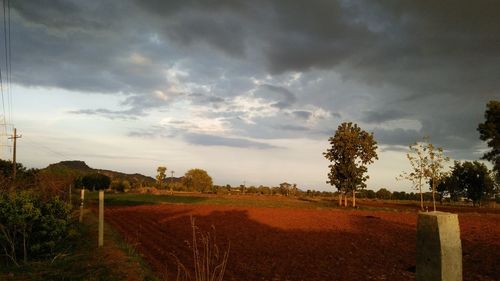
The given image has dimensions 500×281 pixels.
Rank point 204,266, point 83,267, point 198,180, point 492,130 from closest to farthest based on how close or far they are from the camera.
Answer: point 83,267
point 204,266
point 492,130
point 198,180

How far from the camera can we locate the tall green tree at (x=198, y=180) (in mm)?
122375

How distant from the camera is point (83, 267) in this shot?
35.1 feet

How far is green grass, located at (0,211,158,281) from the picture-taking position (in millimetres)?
9734

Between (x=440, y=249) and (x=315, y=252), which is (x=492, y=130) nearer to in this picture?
(x=315, y=252)

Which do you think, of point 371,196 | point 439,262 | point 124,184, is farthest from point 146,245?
point 371,196

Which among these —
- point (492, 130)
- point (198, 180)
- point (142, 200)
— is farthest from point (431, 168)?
point (198, 180)

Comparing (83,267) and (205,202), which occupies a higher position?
(83,267)

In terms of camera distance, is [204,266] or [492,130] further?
[492,130]

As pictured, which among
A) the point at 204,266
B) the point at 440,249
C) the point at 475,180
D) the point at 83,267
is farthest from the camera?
the point at 475,180

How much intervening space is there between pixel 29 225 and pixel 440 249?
13.6m

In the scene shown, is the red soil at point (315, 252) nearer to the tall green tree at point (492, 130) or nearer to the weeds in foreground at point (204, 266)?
the weeds in foreground at point (204, 266)

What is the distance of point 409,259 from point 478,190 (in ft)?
205

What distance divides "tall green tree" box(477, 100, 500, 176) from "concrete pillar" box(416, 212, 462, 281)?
4451 centimetres

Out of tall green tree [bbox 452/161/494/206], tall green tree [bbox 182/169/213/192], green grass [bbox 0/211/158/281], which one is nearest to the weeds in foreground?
green grass [bbox 0/211/158/281]
